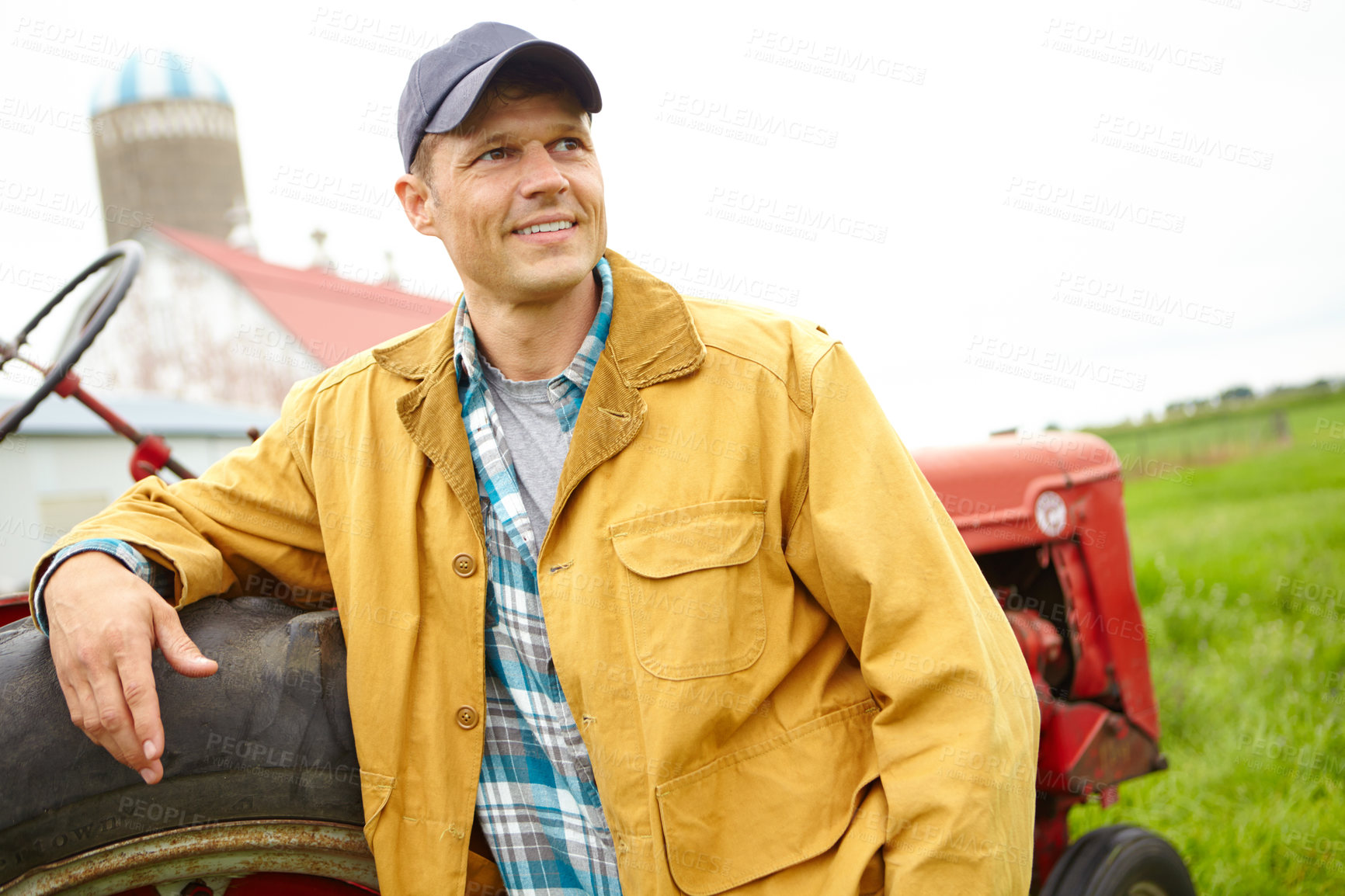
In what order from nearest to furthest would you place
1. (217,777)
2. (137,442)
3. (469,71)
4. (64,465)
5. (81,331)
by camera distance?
(217,777)
(469,71)
(81,331)
(137,442)
(64,465)

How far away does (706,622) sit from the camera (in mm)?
1505

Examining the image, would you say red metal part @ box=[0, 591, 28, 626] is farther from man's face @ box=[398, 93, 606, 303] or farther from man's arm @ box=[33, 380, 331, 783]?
man's face @ box=[398, 93, 606, 303]

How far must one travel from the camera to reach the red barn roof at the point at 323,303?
28.7 ft

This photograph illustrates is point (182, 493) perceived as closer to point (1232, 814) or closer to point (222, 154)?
point (1232, 814)

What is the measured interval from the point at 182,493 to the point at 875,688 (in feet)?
4.06

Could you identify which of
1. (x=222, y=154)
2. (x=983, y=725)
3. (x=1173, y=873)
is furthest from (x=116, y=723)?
(x=222, y=154)

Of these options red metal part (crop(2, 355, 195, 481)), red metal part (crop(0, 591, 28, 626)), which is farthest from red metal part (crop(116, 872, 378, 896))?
red metal part (crop(2, 355, 195, 481))

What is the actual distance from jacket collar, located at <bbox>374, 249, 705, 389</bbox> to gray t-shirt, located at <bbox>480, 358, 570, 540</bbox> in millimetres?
107

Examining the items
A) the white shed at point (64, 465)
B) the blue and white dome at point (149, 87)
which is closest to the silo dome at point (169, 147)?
the blue and white dome at point (149, 87)

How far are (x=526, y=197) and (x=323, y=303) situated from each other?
1105cm

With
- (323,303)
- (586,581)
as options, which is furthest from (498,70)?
(323,303)

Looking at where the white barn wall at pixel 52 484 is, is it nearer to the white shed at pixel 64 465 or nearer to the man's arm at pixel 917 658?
the white shed at pixel 64 465

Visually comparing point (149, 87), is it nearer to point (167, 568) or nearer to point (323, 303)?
point (323, 303)

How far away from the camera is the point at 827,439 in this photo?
155 cm
